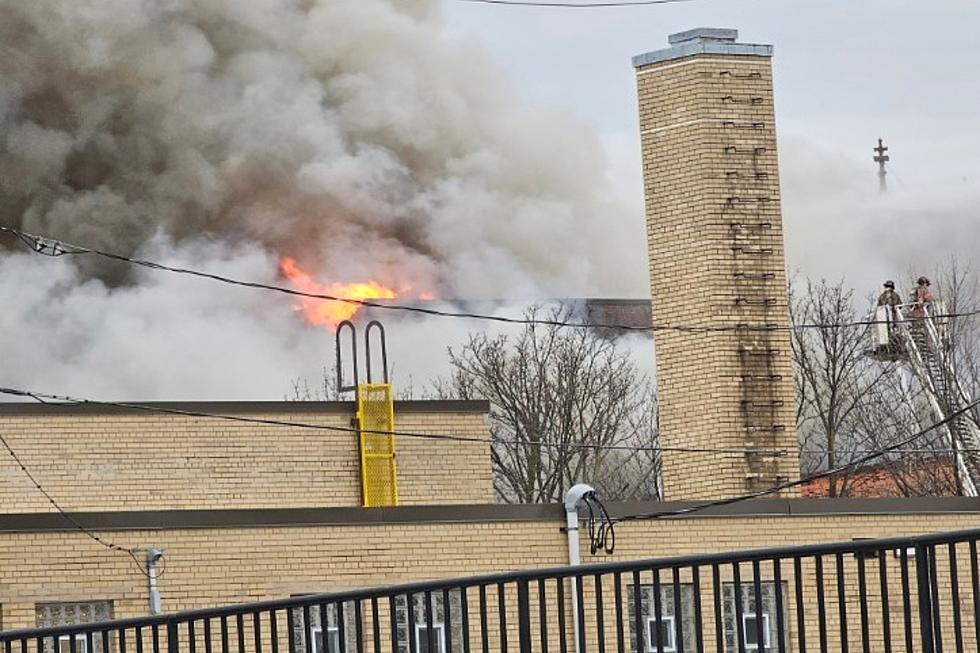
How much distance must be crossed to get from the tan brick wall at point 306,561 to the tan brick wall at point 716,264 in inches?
227

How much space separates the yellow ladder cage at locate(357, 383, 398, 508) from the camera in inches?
1216

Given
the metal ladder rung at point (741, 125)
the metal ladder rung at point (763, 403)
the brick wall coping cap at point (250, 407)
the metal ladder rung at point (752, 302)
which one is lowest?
the metal ladder rung at point (763, 403)

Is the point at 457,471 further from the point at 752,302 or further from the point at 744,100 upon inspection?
the point at 744,100

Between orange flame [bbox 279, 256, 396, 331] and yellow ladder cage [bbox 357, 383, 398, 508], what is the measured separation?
1194 inches

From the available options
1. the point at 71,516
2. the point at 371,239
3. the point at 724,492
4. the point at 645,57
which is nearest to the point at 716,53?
the point at 645,57

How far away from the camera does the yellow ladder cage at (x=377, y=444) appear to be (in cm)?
3089

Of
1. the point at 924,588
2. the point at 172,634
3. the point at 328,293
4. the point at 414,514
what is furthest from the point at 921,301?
the point at 924,588

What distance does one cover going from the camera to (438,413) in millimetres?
31641

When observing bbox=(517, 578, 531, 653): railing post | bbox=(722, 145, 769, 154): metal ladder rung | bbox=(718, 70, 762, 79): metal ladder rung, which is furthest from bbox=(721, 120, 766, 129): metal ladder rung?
bbox=(517, 578, 531, 653): railing post

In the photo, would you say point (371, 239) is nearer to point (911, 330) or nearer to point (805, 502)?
point (911, 330)

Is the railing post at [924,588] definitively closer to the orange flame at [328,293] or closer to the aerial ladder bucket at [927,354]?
the aerial ladder bucket at [927,354]

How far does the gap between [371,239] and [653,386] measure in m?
13.9

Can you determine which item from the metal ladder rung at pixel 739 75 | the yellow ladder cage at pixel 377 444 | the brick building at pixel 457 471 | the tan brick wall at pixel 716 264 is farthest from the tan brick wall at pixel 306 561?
the metal ladder rung at pixel 739 75

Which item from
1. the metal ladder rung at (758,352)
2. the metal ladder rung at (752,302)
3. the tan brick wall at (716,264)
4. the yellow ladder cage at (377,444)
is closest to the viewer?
the yellow ladder cage at (377,444)
